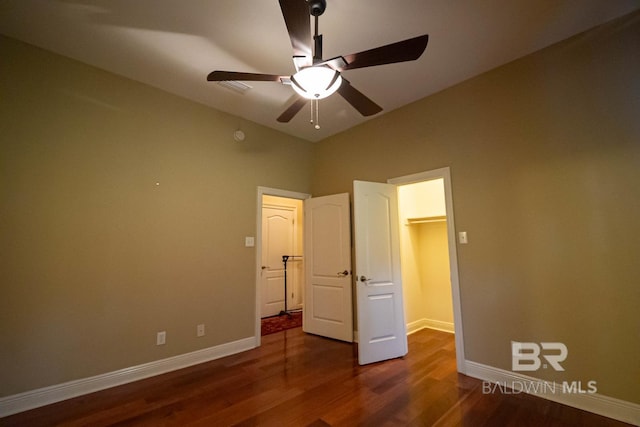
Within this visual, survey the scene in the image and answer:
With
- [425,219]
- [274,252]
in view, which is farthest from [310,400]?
[274,252]

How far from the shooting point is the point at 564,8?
6.90ft

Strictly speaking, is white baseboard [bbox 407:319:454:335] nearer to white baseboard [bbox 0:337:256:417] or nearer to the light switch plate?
the light switch plate

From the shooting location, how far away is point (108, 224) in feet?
8.87

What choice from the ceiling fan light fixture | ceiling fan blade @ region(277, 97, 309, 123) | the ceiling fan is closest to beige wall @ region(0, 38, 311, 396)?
ceiling fan blade @ region(277, 97, 309, 123)

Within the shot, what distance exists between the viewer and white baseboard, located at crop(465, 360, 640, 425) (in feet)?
6.57

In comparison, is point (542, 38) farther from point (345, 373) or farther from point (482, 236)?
point (345, 373)

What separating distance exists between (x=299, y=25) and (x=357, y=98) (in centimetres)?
74

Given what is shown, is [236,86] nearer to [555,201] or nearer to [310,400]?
[310,400]

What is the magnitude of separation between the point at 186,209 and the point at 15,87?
175 centimetres

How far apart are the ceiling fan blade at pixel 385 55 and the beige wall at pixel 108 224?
2.41 metres

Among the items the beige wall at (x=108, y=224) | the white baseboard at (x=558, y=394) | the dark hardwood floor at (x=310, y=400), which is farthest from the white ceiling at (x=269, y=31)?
the dark hardwood floor at (x=310, y=400)

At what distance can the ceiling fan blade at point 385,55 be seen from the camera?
5.06ft

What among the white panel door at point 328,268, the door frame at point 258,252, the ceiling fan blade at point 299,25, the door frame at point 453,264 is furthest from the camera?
the white panel door at point 328,268

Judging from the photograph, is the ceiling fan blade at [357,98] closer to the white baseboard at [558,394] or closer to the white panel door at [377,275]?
the white panel door at [377,275]
